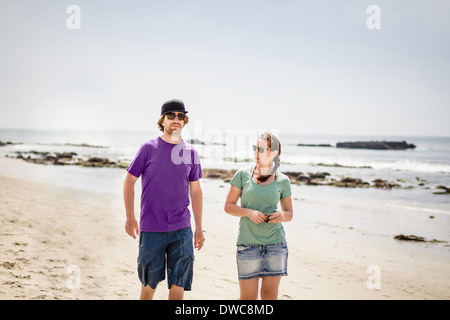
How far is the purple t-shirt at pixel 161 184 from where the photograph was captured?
3.44 meters

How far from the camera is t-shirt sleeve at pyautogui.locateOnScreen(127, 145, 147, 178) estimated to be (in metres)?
3.42

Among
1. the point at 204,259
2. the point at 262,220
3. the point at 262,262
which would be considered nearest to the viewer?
the point at 262,220

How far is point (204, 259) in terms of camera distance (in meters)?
7.86

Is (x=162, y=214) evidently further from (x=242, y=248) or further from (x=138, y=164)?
(x=242, y=248)

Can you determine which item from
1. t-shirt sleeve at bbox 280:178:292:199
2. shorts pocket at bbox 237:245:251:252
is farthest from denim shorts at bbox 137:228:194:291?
t-shirt sleeve at bbox 280:178:292:199

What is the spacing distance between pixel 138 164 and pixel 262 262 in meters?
1.53

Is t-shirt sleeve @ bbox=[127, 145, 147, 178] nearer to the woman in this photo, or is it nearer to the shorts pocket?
the woman

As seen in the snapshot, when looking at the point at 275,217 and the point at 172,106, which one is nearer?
the point at 275,217

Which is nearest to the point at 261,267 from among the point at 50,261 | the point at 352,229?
the point at 50,261

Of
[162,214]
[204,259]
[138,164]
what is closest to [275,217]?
[162,214]

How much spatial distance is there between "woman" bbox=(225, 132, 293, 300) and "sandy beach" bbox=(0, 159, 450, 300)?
237 centimetres

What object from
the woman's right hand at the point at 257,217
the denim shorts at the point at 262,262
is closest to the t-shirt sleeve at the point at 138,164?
the woman's right hand at the point at 257,217
